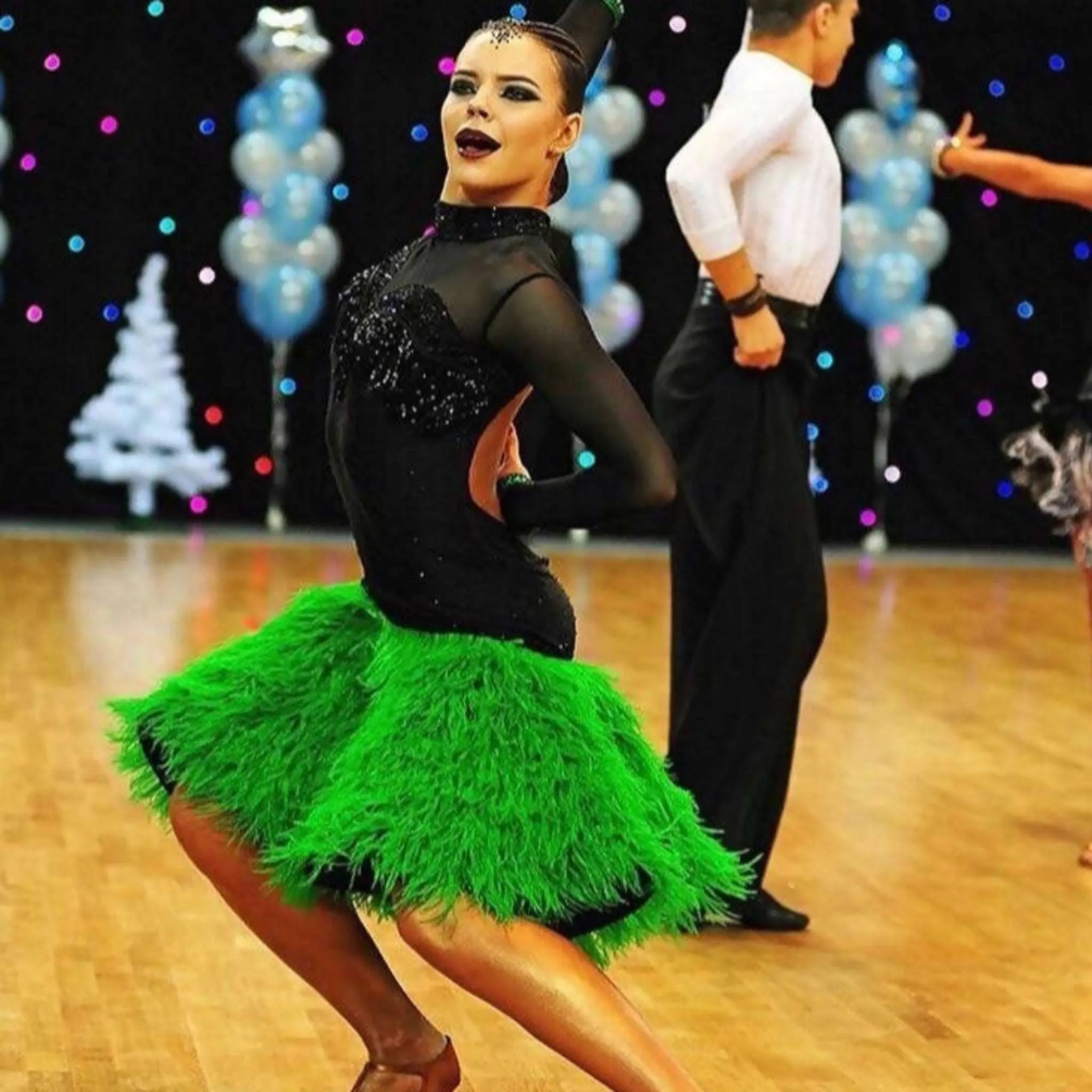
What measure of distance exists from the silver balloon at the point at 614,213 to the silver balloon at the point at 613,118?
6.9 inches

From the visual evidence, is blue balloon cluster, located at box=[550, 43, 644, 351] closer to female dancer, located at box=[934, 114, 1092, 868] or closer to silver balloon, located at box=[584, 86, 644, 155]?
silver balloon, located at box=[584, 86, 644, 155]

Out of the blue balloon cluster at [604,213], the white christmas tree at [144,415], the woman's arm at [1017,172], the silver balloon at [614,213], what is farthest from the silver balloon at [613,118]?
the woman's arm at [1017,172]

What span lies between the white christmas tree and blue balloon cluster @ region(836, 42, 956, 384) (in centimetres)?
286

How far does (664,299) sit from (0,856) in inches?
253

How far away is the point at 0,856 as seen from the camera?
4.46 meters

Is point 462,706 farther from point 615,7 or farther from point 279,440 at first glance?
point 279,440

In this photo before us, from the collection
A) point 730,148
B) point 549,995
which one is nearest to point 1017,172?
point 730,148

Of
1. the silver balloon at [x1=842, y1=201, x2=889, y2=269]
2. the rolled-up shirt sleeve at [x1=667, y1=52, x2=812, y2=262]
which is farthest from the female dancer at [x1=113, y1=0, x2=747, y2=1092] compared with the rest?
the silver balloon at [x1=842, y1=201, x2=889, y2=269]

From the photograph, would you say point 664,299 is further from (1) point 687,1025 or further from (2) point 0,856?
(1) point 687,1025

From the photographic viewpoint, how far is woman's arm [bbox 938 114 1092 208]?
453 cm

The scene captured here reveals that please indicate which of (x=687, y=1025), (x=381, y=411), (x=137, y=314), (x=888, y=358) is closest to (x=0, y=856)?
(x=687, y=1025)

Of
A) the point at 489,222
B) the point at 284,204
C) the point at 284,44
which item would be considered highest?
the point at 284,44

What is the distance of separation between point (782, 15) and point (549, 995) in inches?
85.7

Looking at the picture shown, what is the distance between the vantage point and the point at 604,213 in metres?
10.0
